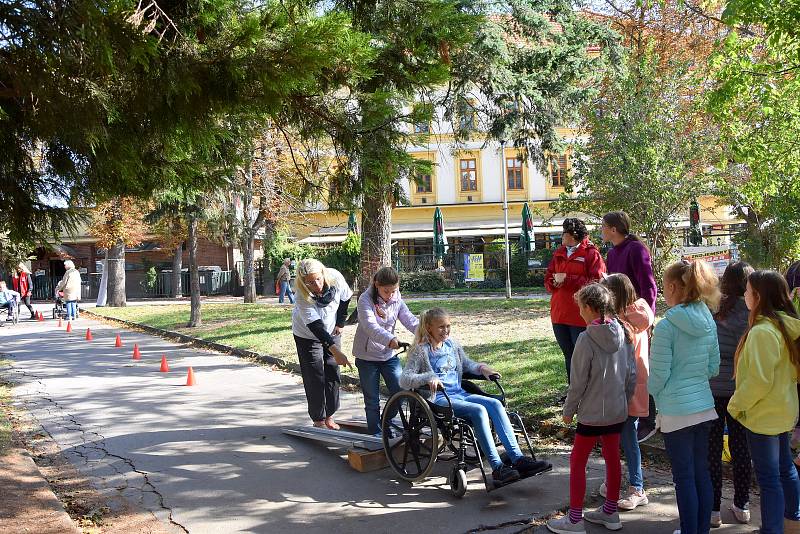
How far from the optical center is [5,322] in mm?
25406

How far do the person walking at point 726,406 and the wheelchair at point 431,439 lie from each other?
1.17 meters

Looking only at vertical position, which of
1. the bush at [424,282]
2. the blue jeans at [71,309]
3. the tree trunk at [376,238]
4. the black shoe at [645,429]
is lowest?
the black shoe at [645,429]

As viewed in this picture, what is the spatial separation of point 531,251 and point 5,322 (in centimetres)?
1988

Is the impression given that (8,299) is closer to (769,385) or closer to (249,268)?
(249,268)

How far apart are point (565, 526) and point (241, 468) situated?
318 cm

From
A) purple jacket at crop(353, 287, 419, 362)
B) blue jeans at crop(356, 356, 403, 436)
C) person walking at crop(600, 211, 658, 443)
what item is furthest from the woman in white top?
person walking at crop(600, 211, 658, 443)

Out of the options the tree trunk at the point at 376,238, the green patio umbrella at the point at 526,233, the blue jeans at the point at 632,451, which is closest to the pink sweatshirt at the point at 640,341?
the blue jeans at the point at 632,451

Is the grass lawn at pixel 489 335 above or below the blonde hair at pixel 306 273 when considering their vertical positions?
below

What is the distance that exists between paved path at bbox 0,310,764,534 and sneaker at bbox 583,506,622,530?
18 centimetres

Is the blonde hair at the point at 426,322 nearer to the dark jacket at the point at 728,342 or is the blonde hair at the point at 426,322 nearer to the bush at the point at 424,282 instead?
the dark jacket at the point at 728,342

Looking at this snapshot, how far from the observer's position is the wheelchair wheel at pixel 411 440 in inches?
236

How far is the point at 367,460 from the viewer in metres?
6.62

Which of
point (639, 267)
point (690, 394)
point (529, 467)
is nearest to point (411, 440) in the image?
point (529, 467)

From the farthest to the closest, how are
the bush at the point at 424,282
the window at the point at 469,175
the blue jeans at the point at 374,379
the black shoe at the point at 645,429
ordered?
the window at the point at 469,175 → the bush at the point at 424,282 → the blue jeans at the point at 374,379 → the black shoe at the point at 645,429
